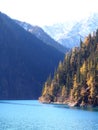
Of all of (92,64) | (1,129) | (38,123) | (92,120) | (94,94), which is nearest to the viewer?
(1,129)

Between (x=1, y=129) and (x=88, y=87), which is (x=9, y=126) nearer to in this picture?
(x=1, y=129)

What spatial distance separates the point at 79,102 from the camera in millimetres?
188125

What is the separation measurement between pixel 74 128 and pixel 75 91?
102122 mm

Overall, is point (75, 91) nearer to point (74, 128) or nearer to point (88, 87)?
point (88, 87)

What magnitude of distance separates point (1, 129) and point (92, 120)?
99.0 feet

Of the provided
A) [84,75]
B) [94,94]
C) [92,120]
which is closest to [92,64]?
[84,75]

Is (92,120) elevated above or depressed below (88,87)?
below

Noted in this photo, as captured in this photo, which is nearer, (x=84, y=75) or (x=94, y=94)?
(x=94, y=94)

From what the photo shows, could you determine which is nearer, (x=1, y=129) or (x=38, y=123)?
(x=1, y=129)

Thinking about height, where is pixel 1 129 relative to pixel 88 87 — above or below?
below

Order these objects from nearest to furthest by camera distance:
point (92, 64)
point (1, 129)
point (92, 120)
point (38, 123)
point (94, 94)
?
point (1, 129), point (38, 123), point (92, 120), point (94, 94), point (92, 64)

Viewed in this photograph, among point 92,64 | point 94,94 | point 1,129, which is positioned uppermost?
point 92,64

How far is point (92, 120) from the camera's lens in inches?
4390

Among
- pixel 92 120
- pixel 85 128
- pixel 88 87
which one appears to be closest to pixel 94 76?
pixel 88 87
